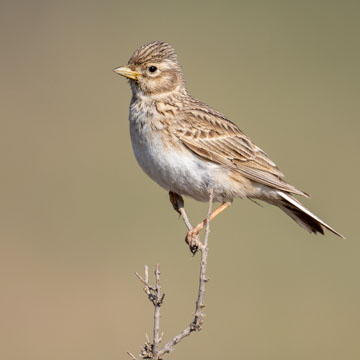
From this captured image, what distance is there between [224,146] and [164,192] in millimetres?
5459

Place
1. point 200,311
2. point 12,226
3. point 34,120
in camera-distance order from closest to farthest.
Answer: point 200,311
point 12,226
point 34,120

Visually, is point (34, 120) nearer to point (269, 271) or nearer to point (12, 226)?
point (12, 226)

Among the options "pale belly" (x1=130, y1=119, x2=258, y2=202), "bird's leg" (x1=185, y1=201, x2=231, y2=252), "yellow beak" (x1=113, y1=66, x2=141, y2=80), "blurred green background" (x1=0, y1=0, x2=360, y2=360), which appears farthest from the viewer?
"blurred green background" (x1=0, y1=0, x2=360, y2=360)

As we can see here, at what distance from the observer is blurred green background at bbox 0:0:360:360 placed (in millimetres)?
10156

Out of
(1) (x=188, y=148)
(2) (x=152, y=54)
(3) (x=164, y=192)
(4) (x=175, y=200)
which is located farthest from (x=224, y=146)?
(3) (x=164, y=192)

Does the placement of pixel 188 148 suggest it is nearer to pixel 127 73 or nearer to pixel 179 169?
pixel 179 169

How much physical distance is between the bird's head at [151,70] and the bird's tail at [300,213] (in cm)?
139

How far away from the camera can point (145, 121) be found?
22.2 feet

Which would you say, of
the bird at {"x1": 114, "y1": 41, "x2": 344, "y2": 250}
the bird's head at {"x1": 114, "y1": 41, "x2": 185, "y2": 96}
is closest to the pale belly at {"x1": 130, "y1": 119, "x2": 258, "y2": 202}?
the bird at {"x1": 114, "y1": 41, "x2": 344, "y2": 250}

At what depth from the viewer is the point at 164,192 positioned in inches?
490

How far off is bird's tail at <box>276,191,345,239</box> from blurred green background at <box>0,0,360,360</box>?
3.00 metres

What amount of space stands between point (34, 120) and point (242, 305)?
5.09 m

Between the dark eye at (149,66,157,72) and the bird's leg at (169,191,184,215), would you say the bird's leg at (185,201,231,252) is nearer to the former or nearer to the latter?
the bird's leg at (169,191,184,215)

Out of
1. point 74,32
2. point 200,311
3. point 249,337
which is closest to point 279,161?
point 249,337
